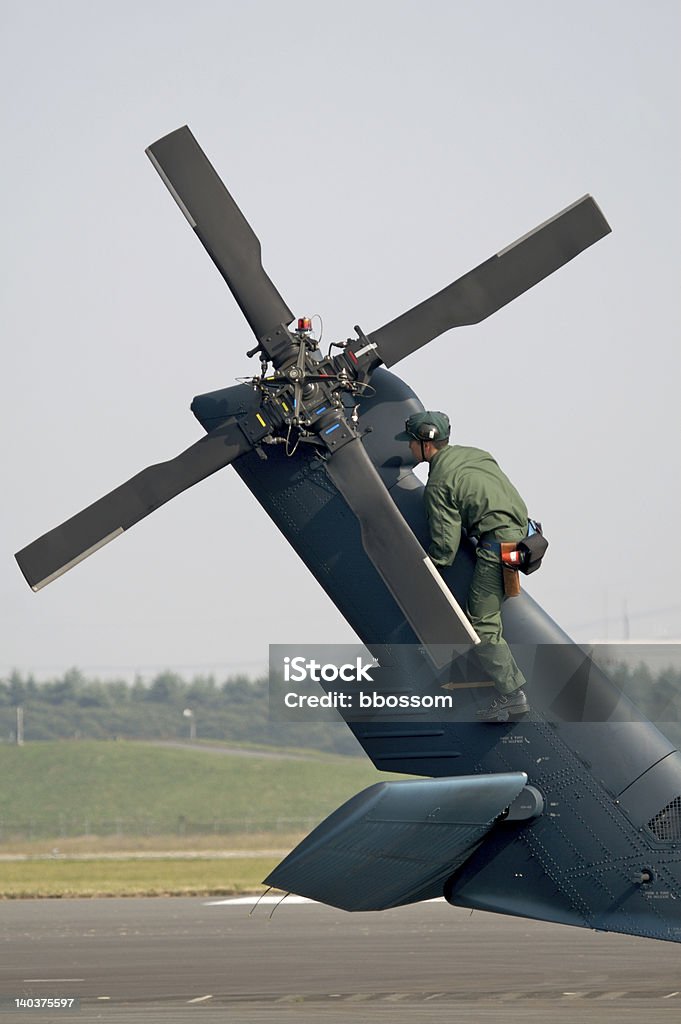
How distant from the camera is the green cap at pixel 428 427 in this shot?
33.2ft

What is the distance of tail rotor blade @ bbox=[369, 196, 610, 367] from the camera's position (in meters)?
10.4

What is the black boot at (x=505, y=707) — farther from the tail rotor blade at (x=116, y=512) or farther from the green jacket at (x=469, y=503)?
the tail rotor blade at (x=116, y=512)

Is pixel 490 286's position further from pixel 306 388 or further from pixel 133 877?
pixel 133 877

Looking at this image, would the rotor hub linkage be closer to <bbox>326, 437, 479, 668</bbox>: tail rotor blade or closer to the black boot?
<bbox>326, 437, 479, 668</bbox>: tail rotor blade

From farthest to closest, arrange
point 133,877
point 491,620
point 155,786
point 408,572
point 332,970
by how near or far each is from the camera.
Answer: point 155,786 → point 133,877 → point 332,970 → point 491,620 → point 408,572

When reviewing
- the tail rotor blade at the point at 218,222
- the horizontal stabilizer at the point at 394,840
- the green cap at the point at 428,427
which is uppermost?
the tail rotor blade at the point at 218,222

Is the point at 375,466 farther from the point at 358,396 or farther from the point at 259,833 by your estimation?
the point at 259,833

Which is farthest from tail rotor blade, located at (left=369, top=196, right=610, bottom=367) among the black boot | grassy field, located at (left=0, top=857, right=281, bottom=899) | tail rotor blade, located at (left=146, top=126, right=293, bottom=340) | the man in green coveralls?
grassy field, located at (left=0, top=857, right=281, bottom=899)

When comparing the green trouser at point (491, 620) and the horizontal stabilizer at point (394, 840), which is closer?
the horizontal stabilizer at point (394, 840)

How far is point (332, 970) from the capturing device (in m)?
16.3

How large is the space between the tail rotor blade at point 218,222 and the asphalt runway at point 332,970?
623 cm

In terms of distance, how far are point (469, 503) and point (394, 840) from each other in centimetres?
242

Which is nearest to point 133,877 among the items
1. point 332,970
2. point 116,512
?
point 332,970

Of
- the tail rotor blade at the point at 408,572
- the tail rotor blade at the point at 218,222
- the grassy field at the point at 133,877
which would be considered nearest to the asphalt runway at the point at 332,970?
the tail rotor blade at the point at 408,572
